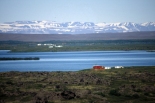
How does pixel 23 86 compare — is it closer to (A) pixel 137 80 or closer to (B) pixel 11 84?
(B) pixel 11 84

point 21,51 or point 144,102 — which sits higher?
point 21,51

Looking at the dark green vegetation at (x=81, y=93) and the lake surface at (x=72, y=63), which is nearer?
the dark green vegetation at (x=81, y=93)

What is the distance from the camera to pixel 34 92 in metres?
42.1

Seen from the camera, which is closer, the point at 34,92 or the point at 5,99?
the point at 5,99

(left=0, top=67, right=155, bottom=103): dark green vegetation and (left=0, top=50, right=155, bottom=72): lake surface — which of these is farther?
(left=0, top=50, right=155, bottom=72): lake surface

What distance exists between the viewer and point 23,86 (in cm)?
4828

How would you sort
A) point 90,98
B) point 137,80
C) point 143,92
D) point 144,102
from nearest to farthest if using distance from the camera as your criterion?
point 144,102, point 90,98, point 143,92, point 137,80

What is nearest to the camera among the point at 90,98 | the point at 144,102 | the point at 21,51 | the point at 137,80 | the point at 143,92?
the point at 144,102

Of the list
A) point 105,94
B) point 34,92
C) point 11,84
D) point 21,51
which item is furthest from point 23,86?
point 21,51

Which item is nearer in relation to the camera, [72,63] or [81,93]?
[81,93]

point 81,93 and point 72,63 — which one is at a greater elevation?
point 72,63

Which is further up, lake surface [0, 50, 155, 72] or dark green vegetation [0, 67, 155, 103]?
lake surface [0, 50, 155, 72]

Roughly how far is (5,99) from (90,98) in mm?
9338

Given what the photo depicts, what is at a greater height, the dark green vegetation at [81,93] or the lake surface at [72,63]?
the lake surface at [72,63]
